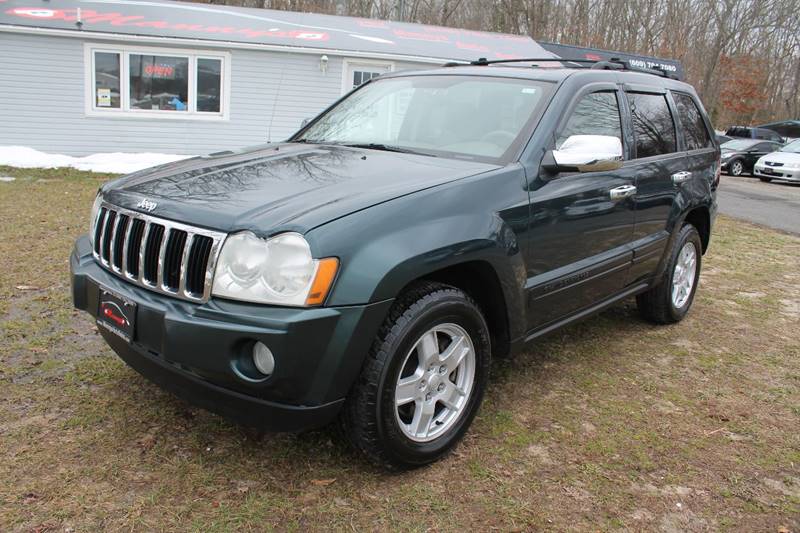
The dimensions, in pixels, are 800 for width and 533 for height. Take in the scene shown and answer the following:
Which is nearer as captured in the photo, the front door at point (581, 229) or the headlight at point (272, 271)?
the headlight at point (272, 271)

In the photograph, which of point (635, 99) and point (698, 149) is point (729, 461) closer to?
point (635, 99)

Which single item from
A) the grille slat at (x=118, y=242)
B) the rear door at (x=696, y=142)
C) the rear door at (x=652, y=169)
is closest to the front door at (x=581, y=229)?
the rear door at (x=652, y=169)

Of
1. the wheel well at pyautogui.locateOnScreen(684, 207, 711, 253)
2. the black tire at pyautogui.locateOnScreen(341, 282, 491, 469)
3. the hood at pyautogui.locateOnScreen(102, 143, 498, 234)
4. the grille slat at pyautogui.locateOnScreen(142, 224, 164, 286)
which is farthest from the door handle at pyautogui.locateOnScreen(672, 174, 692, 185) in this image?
the grille slat at pyautogui.locateOnScreen(142, 224, 164, 286)

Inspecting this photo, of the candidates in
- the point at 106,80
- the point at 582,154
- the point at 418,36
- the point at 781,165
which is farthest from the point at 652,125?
the point at 781,165

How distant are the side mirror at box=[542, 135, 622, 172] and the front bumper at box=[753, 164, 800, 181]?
1889 centimetres

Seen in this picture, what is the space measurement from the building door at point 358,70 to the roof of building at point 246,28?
38 centimetres

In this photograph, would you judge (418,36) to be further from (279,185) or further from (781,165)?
(279,185)

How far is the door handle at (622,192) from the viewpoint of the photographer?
3.68 m

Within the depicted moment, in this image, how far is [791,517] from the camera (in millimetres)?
2662

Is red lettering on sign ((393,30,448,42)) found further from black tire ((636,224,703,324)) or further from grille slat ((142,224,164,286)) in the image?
grille slat ((142,224,164,286))

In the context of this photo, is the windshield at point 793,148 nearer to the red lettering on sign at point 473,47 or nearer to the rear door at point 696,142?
the red lettering on sign at point 473,47

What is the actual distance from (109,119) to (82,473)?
1268 centimetres

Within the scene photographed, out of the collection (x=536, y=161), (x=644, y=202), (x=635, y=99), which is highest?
(x=635, y=99)

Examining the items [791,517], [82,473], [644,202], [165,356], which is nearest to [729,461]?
[791,517]
